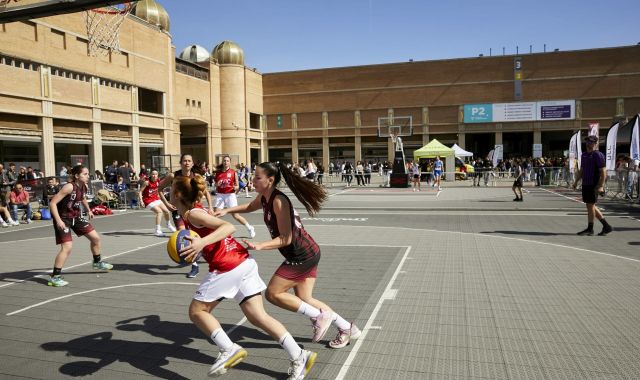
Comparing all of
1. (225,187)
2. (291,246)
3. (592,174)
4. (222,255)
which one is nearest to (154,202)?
(225,187)

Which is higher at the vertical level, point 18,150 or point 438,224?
point 18,150

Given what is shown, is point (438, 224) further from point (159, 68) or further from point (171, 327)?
point (159, 68)

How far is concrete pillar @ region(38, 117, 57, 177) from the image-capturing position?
30.1 meters

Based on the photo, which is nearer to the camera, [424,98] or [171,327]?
[171,327]

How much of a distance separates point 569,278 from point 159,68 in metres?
40.8

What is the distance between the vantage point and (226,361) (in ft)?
12.5

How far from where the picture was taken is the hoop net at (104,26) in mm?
21406

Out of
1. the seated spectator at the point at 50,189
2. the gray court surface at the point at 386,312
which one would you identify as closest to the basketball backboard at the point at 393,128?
the seated spectator at the point at 50,189

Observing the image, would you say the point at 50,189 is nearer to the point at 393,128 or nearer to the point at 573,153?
the point at 573,153

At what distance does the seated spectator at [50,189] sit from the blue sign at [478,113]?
158 ft

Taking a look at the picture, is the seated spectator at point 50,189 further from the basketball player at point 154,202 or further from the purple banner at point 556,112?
the purple banner at point 556,112

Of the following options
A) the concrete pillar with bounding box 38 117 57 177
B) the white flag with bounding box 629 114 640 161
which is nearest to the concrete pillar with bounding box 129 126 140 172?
the concrete pillar with bounding box 38 117 57 177

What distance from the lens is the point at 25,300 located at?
21.1 feet

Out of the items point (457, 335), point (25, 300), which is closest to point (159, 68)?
point (25, 300)
